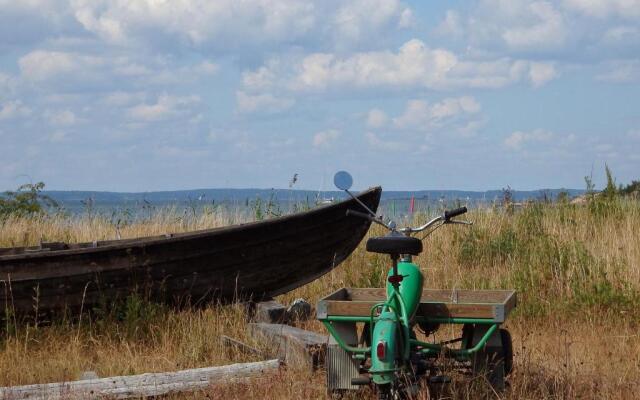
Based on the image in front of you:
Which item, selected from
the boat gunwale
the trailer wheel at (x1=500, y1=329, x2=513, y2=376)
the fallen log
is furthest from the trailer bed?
the boat gunwale

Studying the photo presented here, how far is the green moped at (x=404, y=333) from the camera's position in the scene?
4566 millimetres

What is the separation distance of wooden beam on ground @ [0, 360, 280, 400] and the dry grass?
0.50 ft

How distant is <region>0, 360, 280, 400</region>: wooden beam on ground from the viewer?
534 centimetres

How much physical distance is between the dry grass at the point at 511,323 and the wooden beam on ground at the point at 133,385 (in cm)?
15

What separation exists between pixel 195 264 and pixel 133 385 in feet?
9.12

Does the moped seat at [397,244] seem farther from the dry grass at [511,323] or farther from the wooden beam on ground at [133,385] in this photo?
the wooden beam on ground at [133,385]

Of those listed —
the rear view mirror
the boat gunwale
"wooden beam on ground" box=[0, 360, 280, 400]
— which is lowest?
"wooden beam on ground" box=[0, 360, 280, 400]

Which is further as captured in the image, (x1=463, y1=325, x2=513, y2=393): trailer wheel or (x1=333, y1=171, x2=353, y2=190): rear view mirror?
(x1=463, y1=325, x2=513, y2=393): trailer wheel

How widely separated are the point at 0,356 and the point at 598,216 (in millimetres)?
7715

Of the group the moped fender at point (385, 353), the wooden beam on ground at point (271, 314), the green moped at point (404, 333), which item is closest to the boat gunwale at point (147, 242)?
the wooden beam on ground at point (271, 314)

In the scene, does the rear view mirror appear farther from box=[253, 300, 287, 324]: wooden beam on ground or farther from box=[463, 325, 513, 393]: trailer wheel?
box=[253, 300, 287, 324]: wooden beam on ground

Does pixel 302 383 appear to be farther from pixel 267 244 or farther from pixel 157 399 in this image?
pixel 267 244

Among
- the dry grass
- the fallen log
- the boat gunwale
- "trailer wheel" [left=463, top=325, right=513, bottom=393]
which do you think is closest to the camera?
"trailer wheel" [left=463, top=325, right=513, bottom=393]

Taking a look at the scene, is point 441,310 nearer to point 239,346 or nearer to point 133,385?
point 133,385
